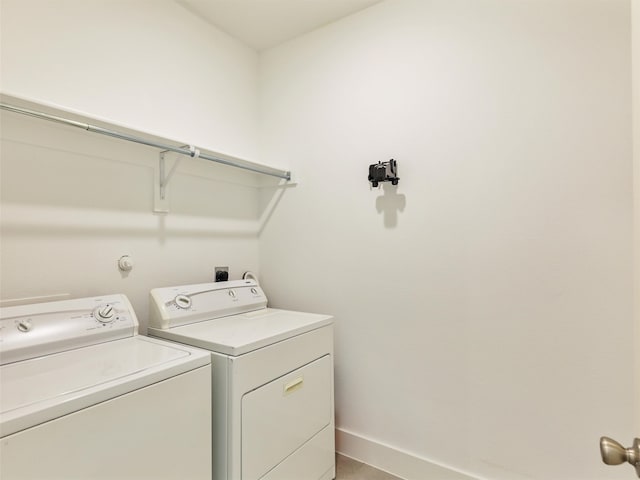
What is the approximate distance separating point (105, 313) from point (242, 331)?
0.56 metres

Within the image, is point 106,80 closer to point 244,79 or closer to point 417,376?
point 244,79

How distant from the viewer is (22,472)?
2.52 ft

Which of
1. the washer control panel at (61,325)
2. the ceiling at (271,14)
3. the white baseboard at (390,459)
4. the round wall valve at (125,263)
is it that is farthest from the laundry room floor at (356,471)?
the ceiling at (271,14)

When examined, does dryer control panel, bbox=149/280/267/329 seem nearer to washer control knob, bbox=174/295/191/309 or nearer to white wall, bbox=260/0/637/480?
washer control knob, bbox=174/295/191/309

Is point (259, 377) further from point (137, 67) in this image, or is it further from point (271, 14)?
point (271, 14)

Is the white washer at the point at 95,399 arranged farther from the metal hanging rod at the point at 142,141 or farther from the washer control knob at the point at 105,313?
the metal hanging rod at the point at 142,141

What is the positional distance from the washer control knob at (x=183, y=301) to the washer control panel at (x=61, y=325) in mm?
200

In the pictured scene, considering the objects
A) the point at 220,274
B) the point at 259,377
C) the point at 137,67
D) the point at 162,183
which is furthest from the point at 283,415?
the point at 137,67

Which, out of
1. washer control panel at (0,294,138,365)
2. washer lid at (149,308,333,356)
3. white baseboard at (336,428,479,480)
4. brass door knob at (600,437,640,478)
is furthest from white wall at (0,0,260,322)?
brass door knob at (600,437,640,478)

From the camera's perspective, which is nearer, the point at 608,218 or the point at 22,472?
the point at 22,472

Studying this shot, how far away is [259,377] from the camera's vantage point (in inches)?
52.2

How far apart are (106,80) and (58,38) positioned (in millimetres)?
A: 217

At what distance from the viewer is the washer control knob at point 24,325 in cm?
116

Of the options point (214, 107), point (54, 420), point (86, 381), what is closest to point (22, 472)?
point (54, 420)
